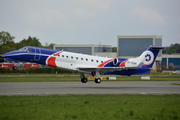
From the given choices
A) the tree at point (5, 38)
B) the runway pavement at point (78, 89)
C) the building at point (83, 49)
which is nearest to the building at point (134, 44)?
the building at point (83, 49)

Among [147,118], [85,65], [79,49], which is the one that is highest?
[79,49]

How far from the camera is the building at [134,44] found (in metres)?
86.0

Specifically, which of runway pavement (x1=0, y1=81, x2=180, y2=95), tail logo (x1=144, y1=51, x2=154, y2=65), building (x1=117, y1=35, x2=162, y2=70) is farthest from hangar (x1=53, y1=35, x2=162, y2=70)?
runway pavement (x1=0, y1=81, x2=180, y2=95)

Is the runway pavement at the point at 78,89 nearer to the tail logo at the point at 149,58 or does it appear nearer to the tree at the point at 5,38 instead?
the tail logo at the point at 149,58

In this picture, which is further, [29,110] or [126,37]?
[126,37]

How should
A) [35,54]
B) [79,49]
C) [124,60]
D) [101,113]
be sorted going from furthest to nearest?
[79,49]
[124,60]
[35,54]
[101,113]

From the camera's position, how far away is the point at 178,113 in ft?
39.1

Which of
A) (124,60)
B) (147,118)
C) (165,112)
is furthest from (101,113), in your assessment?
(124,60)

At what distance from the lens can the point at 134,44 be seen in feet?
285

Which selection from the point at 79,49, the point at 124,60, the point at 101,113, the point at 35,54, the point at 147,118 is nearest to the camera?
the point at 147,118

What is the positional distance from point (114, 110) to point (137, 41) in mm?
76571

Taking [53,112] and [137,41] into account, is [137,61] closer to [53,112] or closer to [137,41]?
[53,112]

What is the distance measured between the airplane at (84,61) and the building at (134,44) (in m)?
53.7

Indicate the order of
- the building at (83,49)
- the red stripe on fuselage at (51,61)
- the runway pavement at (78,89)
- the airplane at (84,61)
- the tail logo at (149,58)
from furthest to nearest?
the building at (83,49)
the tail logo at (149,58)
the red stripe on fuselage at (51,61)
the airplane at (84,61)
the runway pavement at (78,89)
